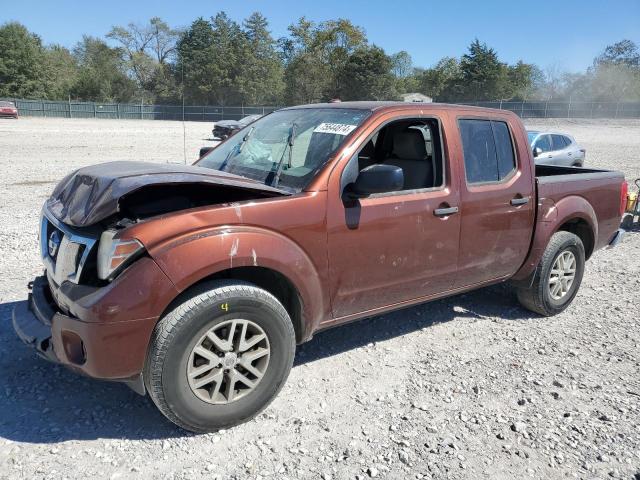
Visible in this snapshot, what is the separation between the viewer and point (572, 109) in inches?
2143

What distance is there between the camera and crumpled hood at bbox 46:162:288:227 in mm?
2932

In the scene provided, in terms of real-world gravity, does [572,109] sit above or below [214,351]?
above

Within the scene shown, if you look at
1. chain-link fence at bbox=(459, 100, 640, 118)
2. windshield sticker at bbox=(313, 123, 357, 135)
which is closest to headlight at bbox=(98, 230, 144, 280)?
windshield sticker at bbox=(313, 123, 357, 135)

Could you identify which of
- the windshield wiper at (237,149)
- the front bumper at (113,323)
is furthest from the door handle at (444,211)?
the front bumper at (113,323)

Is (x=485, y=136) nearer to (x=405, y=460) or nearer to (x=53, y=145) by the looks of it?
(x=405, y=460)

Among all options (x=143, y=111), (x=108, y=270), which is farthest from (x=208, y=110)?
(x=108, y=270)

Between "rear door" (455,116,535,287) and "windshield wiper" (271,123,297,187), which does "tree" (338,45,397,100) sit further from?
"windshield wiper" (271,123,297,187)

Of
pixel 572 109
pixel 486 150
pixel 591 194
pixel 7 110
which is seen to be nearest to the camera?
pixel 486 150

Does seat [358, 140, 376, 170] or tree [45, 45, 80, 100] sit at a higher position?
tree [45, 45, 80, 100]

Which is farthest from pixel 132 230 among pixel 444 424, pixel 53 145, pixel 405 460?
pixel 53 145

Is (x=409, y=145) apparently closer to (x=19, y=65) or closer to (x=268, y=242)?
(x=268, y=242)

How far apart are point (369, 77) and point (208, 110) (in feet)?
63.0

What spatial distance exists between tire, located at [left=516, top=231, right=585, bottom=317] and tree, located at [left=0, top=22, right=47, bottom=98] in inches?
2687

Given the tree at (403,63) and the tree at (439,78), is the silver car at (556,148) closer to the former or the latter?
the tree at (439,78)
